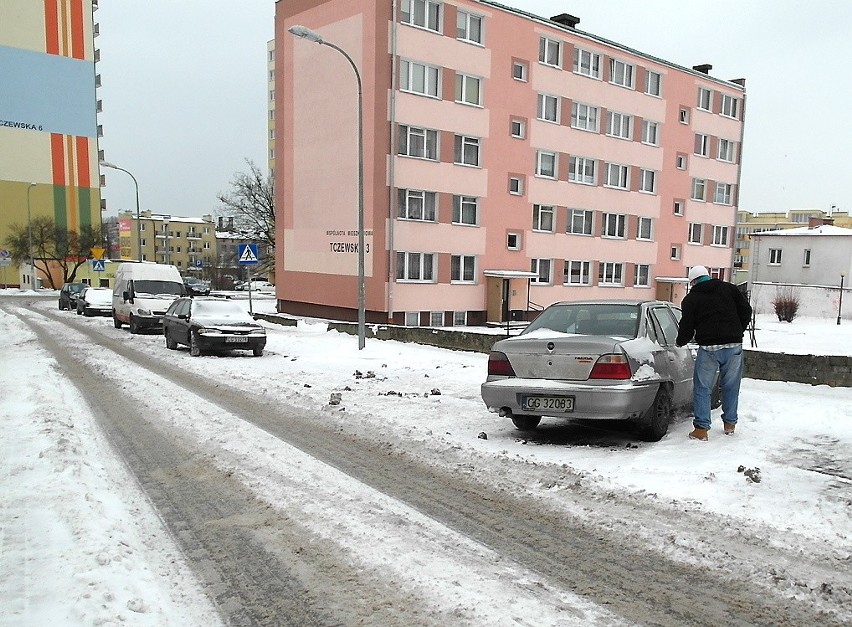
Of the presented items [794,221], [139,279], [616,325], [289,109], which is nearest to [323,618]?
[616,325]

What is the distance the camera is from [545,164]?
3394 cm

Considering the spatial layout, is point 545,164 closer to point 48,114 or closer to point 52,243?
point 52,243

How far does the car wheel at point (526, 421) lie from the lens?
765 centimetres

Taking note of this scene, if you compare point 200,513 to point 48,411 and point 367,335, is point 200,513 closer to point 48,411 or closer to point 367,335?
point 48,411

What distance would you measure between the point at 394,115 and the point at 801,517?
2507cm

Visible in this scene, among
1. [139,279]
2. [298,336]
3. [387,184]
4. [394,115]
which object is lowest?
[298,336]

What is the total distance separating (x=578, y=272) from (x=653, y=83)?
487 inches

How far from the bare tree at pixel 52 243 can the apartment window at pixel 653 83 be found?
51.8 meters

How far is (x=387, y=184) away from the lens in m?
27.8

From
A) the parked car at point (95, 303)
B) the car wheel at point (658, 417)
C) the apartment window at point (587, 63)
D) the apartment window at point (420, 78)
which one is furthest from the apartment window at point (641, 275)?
the car wheel at point (658, 417)

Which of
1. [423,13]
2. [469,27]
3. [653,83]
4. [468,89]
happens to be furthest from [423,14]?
[653,83]

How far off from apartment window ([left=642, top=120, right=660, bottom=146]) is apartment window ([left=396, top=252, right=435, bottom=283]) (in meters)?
16.9

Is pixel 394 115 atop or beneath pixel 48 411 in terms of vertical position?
atop

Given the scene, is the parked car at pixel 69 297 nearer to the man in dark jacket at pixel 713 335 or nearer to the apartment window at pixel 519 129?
the apartment window at pixel 519 129
